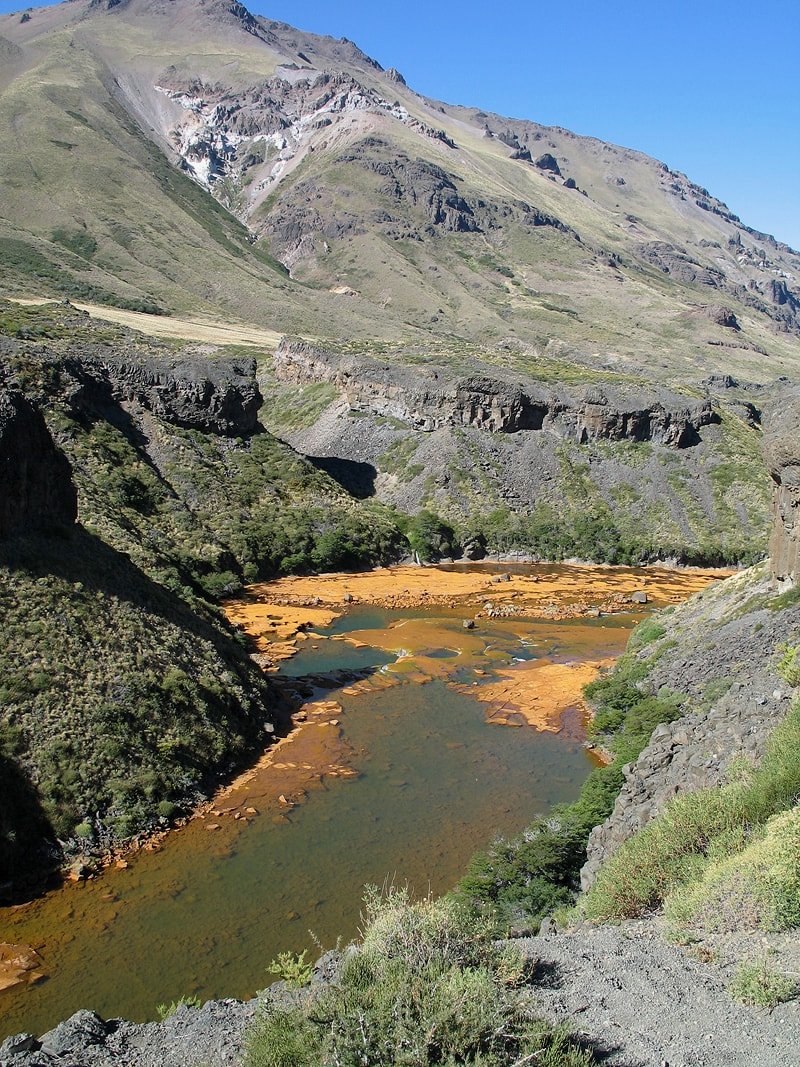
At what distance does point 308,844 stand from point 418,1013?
16020 millimetres

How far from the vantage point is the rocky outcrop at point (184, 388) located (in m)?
71.7

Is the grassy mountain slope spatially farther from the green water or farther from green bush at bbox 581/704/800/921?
green bush at bbox 581/704/800/921

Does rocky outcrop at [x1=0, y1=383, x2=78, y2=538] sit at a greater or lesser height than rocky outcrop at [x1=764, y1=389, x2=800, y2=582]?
lesser

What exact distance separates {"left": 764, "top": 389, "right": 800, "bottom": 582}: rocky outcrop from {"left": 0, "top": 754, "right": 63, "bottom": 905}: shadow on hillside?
84.8 ft

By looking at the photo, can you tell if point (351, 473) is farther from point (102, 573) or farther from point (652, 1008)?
point (652, 1008)

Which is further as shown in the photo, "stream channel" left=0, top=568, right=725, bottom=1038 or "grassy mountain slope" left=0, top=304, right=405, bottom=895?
"grassy mountain slope" left=0, top=304, right=405, bottom=895

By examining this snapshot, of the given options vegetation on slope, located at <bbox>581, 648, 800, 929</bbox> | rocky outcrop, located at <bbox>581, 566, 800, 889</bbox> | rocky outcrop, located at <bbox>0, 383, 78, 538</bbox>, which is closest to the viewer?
vegetation on slope, located at <bbox>581, 648, 800, 929</bbox>

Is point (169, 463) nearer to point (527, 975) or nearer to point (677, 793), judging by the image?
point (677, 793)

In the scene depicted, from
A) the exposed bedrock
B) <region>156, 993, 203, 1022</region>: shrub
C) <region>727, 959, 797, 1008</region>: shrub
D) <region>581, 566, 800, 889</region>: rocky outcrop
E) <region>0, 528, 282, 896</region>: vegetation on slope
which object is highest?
the exposed bedrock

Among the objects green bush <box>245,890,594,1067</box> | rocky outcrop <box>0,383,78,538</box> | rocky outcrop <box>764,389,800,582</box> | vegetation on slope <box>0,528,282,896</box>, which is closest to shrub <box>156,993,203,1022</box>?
green bush <box>245,890,594,1067</box>

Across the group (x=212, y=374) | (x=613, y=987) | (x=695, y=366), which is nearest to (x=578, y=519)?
(x=212, y=374)

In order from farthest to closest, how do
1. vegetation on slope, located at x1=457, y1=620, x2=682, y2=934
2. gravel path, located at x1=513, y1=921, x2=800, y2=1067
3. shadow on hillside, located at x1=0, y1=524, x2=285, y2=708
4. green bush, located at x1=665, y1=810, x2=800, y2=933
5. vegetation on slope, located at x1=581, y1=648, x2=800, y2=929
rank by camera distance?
shadow on hillside, located at x1=0, y1=524, x2=285, y2=708, vegetation on slope, located at x1=457, y1=620, x2=682, y2=934, vegetation on slope, located at x1=581, y1=648, x2=800, y2=929, green bush, located at x1=665, y1=810, x2=800, y2=933, gravel path, located at x1=513, y1=921, x2=800, y2=1067

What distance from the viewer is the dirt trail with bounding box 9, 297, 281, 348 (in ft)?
440

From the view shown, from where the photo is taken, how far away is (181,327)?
144 meters
